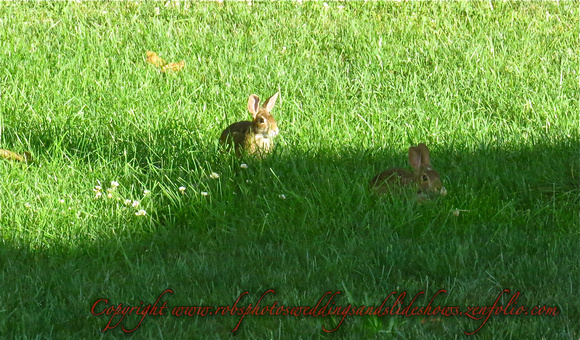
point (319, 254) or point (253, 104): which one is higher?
point (253, 104)

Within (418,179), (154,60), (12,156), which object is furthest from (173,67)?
(418,179)

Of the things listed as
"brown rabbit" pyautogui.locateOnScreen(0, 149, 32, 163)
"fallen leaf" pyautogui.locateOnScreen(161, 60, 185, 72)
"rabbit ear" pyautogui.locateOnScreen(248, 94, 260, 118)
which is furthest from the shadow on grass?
"fallen leaf" pyautogui.locateOnScreen(161, 60, 185, 72)

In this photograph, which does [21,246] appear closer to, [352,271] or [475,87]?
[352,271]

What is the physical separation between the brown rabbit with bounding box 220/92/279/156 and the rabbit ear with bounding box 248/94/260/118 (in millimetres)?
112

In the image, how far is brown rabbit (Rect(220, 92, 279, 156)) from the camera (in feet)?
17.8

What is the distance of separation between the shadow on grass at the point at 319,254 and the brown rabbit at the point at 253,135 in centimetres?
20

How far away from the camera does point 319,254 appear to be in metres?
4.12

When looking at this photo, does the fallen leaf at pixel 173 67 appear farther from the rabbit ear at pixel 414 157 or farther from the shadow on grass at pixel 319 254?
the rabbit ear at pixel 414 157

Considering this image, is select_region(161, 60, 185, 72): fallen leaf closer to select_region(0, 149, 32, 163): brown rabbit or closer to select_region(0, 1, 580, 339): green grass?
select_region(0, 1, 580, 339): green grass

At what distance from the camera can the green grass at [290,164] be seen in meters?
3.74

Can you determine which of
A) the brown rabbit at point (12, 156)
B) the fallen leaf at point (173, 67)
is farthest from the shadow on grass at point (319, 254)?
the fallen leaf at point (173, 67)

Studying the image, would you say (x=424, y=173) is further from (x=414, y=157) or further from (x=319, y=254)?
(x=319, y=254)

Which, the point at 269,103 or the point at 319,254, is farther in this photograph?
the point at 269,103

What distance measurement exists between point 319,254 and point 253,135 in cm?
161
